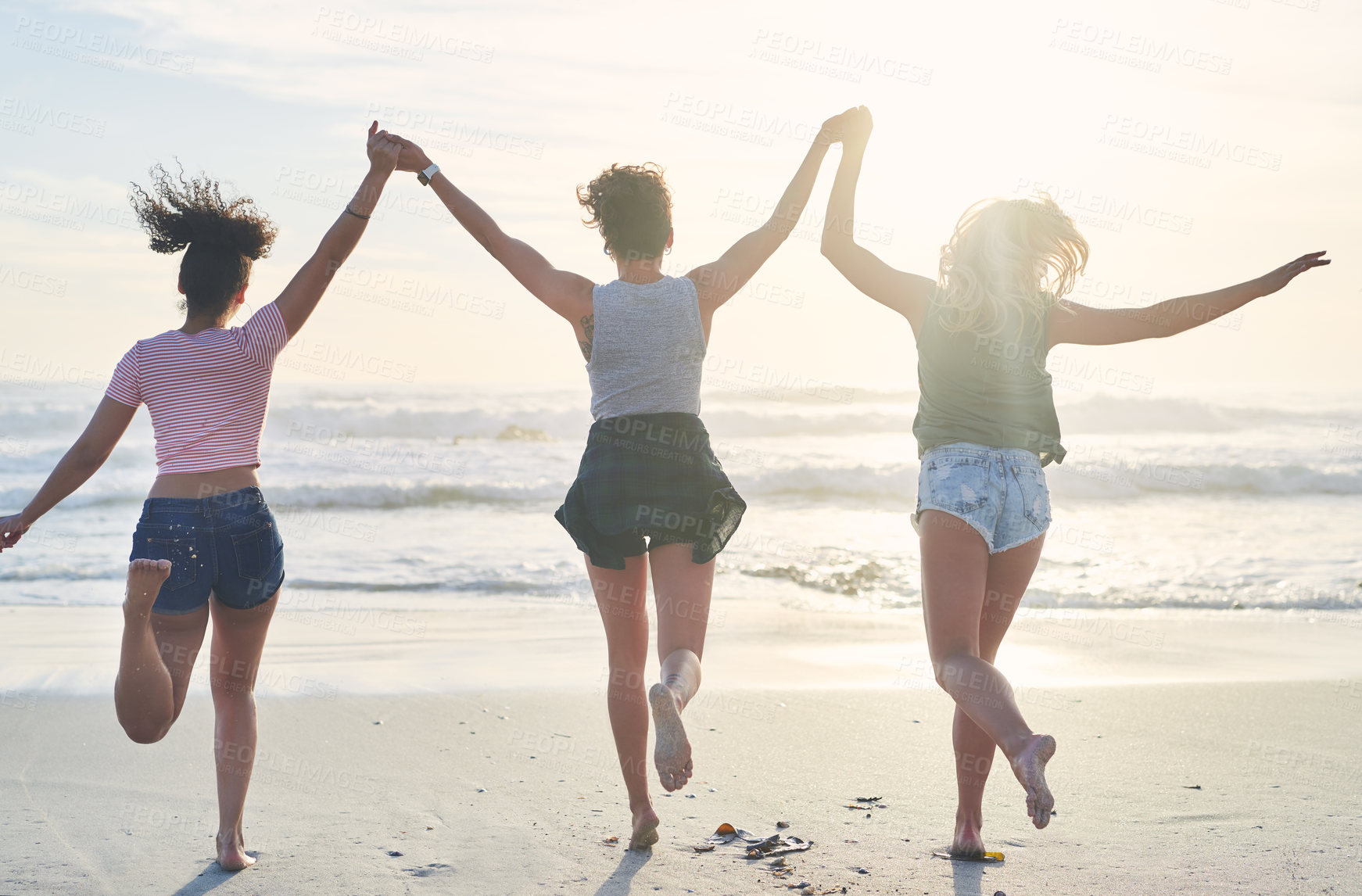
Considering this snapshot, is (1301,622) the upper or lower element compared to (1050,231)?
lower

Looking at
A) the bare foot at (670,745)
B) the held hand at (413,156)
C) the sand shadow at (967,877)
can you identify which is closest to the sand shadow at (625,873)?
the bare foot at (670,745)

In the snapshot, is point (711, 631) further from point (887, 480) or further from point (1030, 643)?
point (887, 480)

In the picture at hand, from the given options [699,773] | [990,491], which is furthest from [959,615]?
[699,773]

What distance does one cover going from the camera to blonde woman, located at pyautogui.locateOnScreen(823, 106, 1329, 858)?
2.98m

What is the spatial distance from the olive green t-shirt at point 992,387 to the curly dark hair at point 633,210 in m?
0.83

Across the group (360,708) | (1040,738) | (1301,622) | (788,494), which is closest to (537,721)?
(360,708)

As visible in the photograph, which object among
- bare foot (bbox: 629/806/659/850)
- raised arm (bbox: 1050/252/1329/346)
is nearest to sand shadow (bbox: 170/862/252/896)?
bare foot (bbox: 629/806/659/850)

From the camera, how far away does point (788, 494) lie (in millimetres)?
16328

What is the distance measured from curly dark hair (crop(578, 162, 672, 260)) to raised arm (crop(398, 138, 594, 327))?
176 mm

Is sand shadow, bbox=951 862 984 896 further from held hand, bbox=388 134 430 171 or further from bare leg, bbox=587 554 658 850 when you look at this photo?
held hand, bbox=388 134 430 171

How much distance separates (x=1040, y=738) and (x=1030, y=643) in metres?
4.69

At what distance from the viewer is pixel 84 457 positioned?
3111 mm

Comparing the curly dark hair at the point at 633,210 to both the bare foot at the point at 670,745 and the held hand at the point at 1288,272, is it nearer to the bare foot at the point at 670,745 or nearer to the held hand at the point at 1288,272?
the bare foot at the point at 670,745

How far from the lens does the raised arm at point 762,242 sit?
3.27m
